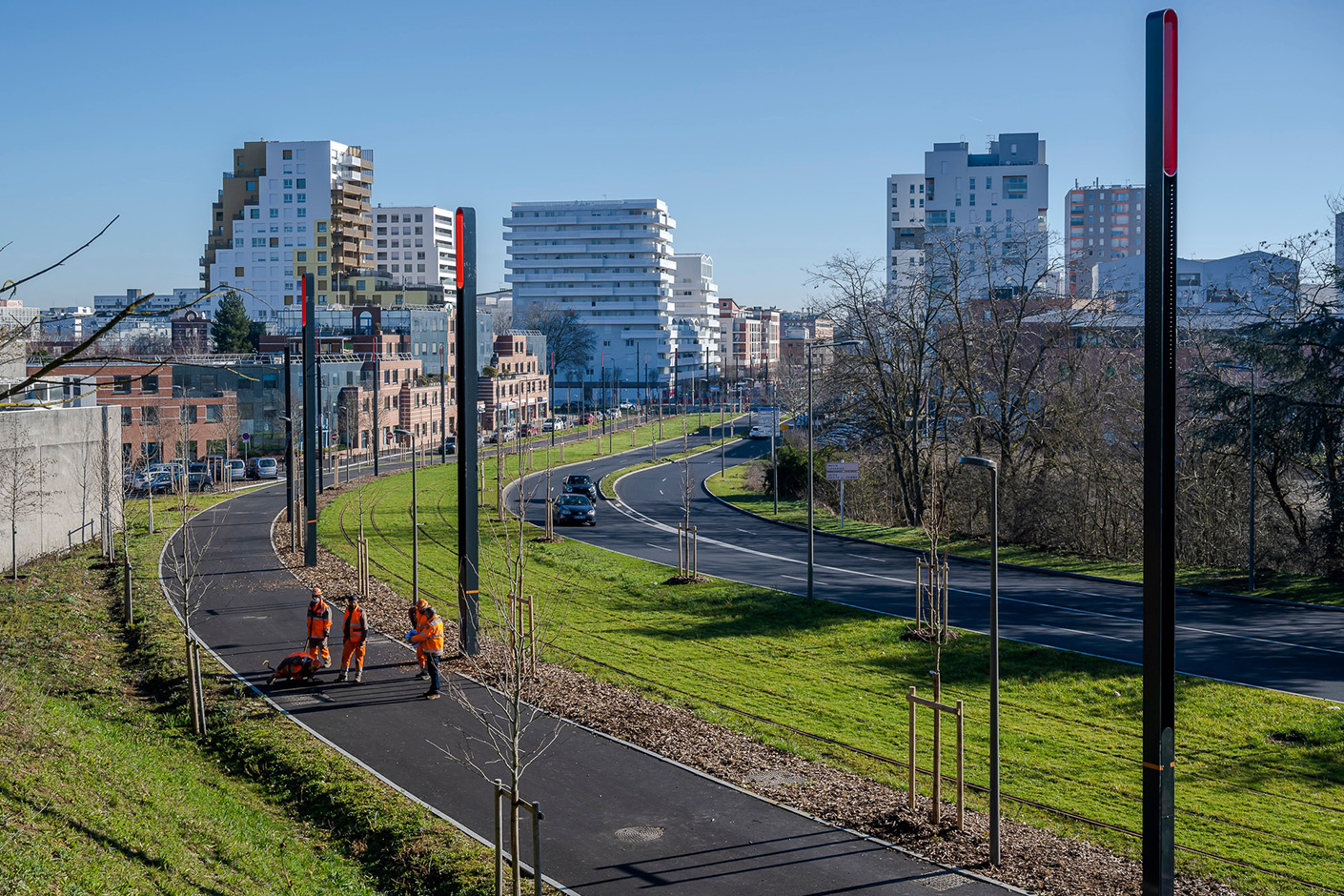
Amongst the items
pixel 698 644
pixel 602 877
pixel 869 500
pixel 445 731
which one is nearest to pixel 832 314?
pixel 869 500

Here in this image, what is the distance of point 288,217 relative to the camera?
12431 cm

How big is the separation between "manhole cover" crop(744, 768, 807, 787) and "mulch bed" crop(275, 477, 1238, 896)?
0.04 ft

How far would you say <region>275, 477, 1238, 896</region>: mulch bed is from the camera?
10.9m

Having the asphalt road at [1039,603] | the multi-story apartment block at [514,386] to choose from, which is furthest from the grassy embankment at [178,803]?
the multi-story apartment block at [514,386]

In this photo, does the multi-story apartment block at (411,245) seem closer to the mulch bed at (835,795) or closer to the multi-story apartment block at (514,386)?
the multi-story apartment block at (514,386)

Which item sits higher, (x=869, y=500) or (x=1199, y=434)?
(x=1199, y=434)

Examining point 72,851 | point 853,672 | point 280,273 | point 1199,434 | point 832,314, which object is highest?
point 280,273

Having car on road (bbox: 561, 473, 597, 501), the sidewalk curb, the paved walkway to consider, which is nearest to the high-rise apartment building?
car on road (bbox: 561, 473, 597, 501)

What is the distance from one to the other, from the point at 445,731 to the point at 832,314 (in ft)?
112

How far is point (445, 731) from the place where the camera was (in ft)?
51.3

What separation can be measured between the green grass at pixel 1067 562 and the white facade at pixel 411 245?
13480 centimetres

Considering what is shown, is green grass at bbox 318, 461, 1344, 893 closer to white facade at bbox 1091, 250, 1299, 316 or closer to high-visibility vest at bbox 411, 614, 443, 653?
high-visibility vest at bbox 411, 614, 443, 653

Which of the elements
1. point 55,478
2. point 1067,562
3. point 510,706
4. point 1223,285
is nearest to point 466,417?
point 510,706

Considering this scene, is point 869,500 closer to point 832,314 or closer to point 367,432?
point 832,314
